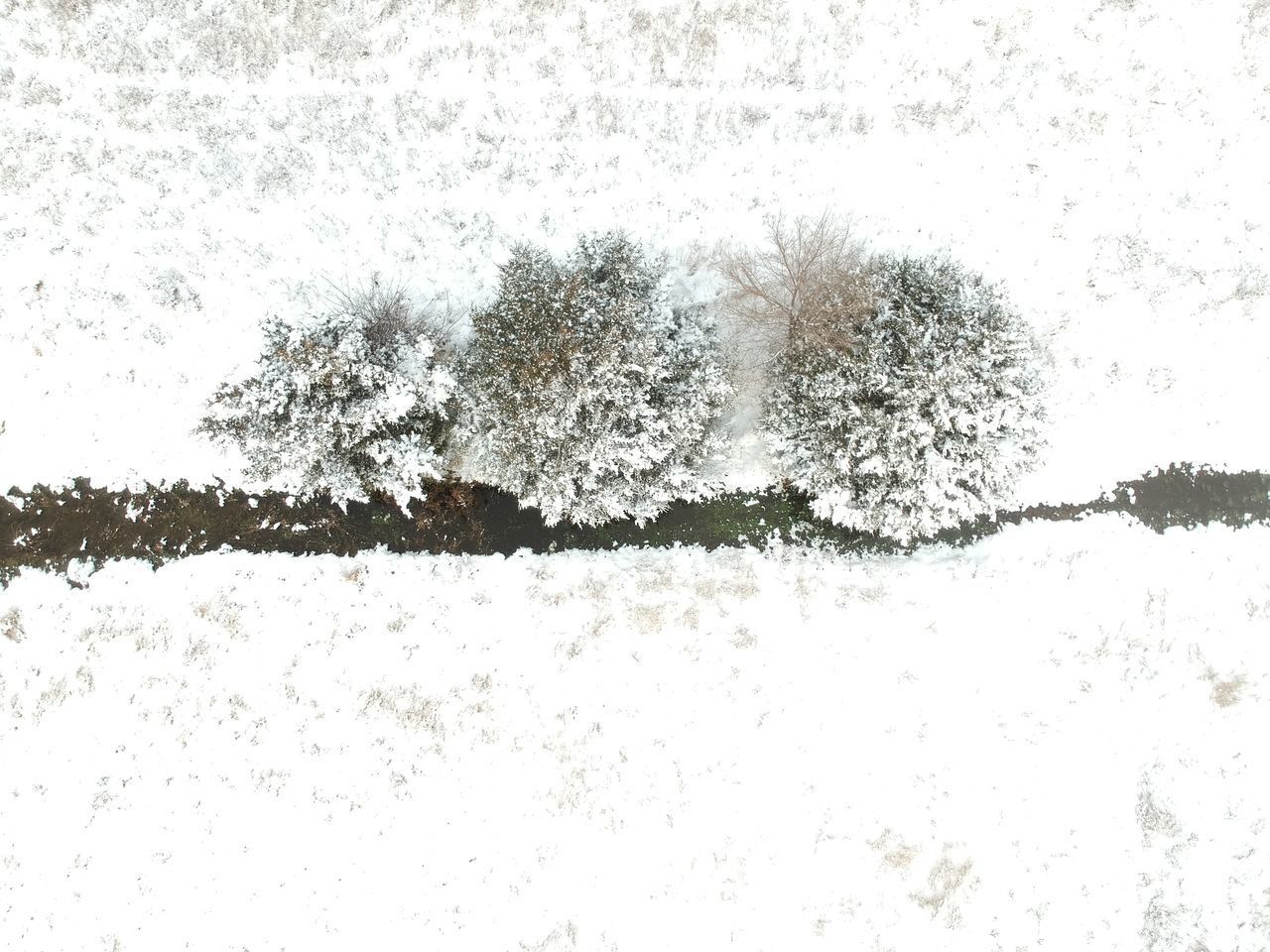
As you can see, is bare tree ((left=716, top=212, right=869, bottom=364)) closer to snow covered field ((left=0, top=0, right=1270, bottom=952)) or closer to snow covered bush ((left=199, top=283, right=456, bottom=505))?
snow covered field ((left=0, top=0, right=1270, bottom=952))

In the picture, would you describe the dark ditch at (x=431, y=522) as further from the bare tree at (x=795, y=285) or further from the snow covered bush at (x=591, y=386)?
the bare tree at (x=795, y=285)

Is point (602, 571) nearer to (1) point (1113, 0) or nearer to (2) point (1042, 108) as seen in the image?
(2) point (1042, 108)

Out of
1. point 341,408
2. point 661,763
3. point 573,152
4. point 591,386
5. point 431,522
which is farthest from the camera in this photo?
point 431,522

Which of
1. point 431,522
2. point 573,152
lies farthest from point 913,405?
point 431,522

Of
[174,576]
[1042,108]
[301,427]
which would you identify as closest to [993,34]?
[1042,108]

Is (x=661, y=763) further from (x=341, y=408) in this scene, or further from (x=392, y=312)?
(x=392, y=312)

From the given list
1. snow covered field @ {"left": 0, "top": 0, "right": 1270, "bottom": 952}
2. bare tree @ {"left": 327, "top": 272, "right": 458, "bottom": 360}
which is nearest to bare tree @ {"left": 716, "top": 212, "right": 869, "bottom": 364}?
snow covered field @ {"left": 0, "top": 0, "right": 1270, "bottom": 952}
